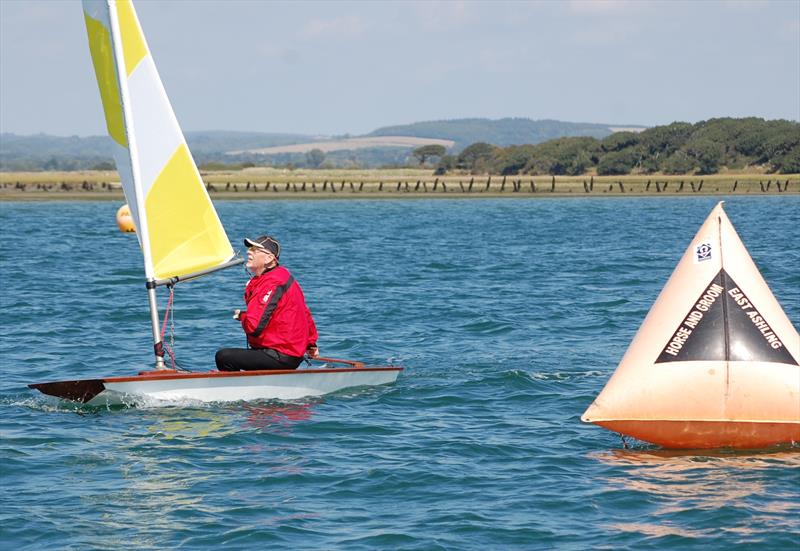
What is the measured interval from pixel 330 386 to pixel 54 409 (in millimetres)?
3254

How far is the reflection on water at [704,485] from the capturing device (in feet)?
33.3

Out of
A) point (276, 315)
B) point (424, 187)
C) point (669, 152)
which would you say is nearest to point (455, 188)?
point (424, 187)

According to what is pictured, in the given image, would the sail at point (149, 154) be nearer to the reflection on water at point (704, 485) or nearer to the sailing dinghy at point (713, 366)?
the sailing dinghy at point (713, 366)

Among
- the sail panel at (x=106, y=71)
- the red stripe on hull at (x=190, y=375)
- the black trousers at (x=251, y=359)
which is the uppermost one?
the sail panel at (x=106, y=71)

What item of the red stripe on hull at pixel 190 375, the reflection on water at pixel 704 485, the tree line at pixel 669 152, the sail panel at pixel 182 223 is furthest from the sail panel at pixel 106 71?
the tree line at pixel 669 152

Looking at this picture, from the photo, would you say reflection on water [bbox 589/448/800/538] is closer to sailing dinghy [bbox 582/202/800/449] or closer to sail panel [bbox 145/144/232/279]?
sailing dinghy [bbox 582/202/800/449]

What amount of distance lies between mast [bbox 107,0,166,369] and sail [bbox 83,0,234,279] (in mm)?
11

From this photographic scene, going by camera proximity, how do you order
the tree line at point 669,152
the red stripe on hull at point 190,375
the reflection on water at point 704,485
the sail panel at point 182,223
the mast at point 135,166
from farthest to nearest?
the tree line at point 669,152
the sail panel at point 182,223
the mast at point 135,166
the red stripe on hull at point 190,375
the reflection on water at point 704,485

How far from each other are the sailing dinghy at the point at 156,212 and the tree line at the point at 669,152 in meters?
99.7

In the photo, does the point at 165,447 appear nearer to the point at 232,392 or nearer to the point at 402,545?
the point at 232,392

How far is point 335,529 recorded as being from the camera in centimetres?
1023

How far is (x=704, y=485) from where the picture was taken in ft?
36.4

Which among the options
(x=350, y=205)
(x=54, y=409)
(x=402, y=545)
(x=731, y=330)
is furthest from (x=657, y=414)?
(x=350, y=205)

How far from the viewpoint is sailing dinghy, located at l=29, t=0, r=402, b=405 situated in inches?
558
